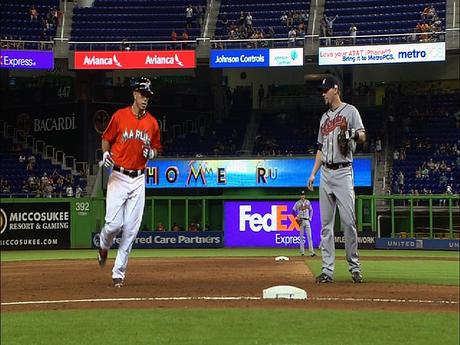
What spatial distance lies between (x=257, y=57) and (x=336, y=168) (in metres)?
26.7

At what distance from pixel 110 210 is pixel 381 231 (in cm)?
2507

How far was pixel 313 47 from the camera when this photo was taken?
37219mm

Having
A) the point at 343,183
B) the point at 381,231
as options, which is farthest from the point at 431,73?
the point at 343,183

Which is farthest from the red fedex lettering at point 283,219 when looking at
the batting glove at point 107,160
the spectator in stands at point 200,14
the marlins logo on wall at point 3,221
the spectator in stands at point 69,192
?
the batting glove at point 107,160

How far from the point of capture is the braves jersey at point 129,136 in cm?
1012

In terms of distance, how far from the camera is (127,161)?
10.2 meters

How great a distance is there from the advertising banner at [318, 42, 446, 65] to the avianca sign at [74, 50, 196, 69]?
6.03 m

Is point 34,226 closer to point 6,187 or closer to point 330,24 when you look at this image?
point 6,187

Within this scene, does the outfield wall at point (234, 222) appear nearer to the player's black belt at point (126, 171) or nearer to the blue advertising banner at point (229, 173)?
the blue advertising banner at point (229, 173)

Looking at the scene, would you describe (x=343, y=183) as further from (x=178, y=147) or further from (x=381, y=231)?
(x=178, y=147)

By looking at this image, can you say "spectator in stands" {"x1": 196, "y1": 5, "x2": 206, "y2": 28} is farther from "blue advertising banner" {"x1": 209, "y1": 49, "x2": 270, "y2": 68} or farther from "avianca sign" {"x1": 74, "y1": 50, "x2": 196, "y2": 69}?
"avianca sign" {"x1": 74, "y1": 50, "x2": 196, "y2": 69}

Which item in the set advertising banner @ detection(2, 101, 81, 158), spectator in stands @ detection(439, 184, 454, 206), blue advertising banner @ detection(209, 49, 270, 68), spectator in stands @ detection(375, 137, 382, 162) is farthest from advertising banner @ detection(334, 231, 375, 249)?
advertising banner @ detection(2, 101, 81, 158)

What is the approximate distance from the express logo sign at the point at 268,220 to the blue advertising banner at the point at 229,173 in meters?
1.83

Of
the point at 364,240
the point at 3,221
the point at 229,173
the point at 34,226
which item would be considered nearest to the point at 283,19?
the point at 229,173
